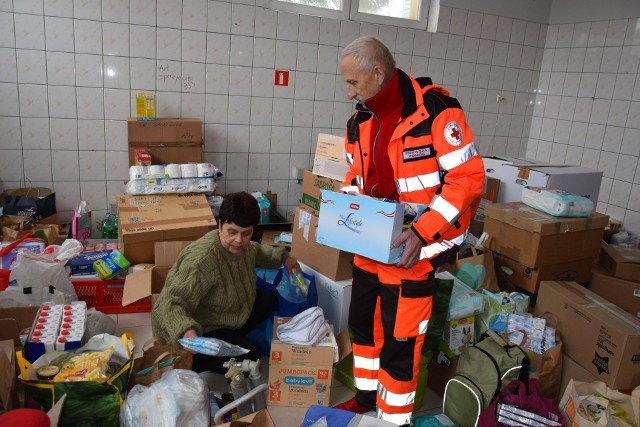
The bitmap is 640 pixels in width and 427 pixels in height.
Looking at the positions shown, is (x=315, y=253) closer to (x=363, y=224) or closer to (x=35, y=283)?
(x=363, y=224)

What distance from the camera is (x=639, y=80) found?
424 centimetres

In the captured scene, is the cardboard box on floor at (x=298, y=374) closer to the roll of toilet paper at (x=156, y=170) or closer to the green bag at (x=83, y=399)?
the green bag at (x=83, y=399)

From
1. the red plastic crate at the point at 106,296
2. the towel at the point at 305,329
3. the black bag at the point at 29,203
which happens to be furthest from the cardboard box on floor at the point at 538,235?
the black bag at the point at 29,203

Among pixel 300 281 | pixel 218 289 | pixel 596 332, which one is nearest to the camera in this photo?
pixel 218 289

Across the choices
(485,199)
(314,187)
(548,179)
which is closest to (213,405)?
(314,187)

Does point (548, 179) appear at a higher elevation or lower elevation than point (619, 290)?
higher

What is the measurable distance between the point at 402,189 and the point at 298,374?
0.94 m

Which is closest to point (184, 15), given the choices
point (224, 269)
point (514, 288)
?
point (224, 269)

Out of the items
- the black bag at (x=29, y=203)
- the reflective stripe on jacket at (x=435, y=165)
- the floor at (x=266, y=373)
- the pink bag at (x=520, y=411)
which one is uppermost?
the reflective stripe on jacket at (x=435, y=165)

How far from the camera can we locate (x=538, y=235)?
2875mm

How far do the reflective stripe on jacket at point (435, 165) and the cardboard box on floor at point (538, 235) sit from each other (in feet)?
3.72

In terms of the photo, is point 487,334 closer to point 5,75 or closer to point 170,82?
point 170,82

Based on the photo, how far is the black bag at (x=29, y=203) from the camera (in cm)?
338

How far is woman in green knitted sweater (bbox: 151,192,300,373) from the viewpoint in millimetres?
1979
